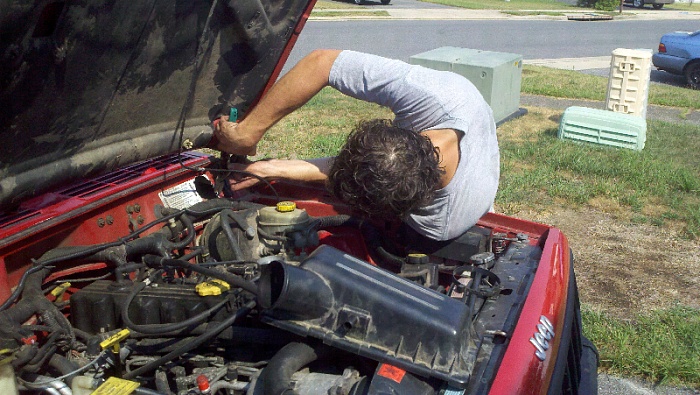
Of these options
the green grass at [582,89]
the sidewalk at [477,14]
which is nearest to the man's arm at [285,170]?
the green grass at [582,89]

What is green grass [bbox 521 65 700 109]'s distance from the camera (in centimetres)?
975

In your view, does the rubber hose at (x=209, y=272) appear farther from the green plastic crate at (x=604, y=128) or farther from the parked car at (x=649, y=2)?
the parked car at (x=649, y=2)

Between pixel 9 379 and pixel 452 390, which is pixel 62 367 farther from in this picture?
pixel 452 390

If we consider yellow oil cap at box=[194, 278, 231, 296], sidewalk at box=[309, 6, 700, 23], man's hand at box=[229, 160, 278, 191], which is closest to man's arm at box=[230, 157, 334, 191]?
man's hand at box=[229, 160, 278, 191]

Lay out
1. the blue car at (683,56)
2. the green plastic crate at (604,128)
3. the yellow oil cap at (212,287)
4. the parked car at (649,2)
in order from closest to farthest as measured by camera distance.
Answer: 1. the yellow oil cap at (212,287)
2. the green plastic crate at (604,128)
3. the blue car at (683,56)
4. the parked car at (649,2)

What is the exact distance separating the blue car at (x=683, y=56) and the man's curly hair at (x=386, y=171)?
10617 mm

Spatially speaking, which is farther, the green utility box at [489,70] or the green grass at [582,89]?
the green grass at [582,89]

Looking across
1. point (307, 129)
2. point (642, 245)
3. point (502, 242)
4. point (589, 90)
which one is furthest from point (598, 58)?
point (502, 242)

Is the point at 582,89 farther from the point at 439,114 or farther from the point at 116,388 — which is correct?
the point at 116,388

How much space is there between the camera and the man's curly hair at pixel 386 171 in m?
2.11

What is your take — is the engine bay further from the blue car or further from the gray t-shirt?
the blue car

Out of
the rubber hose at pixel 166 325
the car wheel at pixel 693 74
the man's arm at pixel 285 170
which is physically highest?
the man's arm at pixel 285 170

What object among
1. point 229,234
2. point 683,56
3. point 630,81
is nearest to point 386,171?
point 229,234

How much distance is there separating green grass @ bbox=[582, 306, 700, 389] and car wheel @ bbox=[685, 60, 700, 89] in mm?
8657
